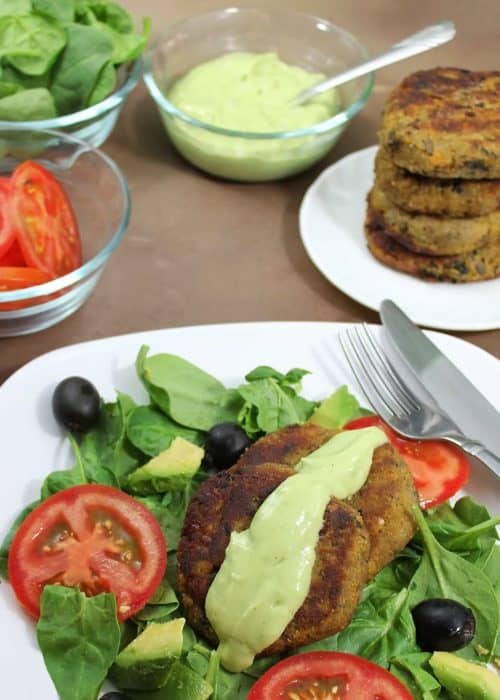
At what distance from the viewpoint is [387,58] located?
266 centimetres

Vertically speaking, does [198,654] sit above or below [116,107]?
below

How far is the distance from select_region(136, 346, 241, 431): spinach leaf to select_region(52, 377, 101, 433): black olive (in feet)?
0.39

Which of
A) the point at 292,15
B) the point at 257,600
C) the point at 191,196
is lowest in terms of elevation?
the point at 191,196

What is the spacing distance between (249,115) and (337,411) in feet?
3.66

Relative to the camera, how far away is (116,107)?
2.60m

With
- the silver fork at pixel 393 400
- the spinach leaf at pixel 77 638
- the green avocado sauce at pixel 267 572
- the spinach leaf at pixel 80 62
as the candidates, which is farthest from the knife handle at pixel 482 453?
the spinach leaf at pixel 80 62

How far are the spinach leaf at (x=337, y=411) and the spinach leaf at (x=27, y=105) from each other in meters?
1.14

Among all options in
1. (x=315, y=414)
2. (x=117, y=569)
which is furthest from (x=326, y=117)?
(x=117, y=569)

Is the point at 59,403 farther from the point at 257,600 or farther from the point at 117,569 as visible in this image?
the point at 257,600

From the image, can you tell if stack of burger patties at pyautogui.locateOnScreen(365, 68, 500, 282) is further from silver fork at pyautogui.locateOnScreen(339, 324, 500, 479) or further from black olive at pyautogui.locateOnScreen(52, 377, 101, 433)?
black olive at pyautogui.locateOnScreen(52, 377, 101, 433)


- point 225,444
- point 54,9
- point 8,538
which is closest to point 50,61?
point 54,9

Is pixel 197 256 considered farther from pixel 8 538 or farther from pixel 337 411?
pixel 8 538

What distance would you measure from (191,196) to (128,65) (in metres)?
0.43

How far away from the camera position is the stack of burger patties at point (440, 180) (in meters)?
2.16
